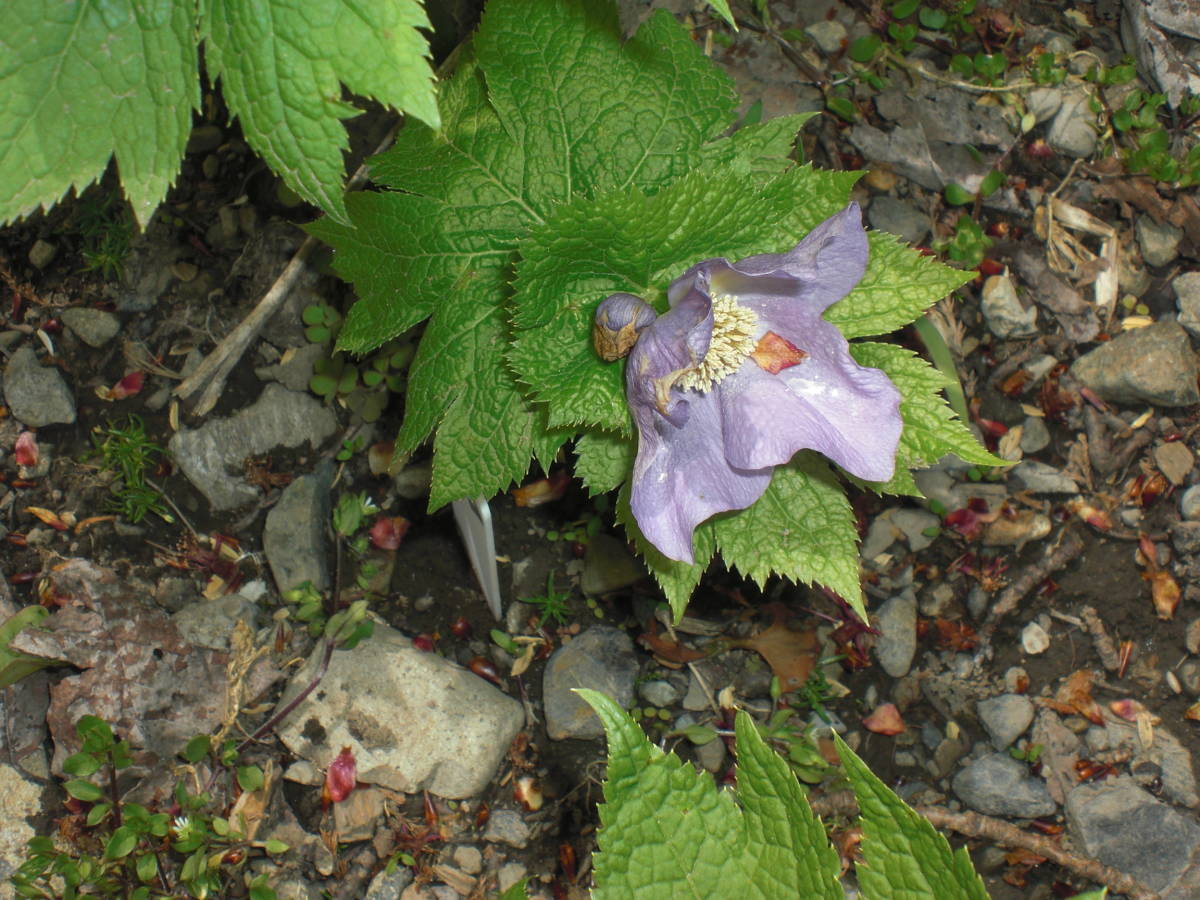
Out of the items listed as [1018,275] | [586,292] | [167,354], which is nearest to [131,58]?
[586,292]

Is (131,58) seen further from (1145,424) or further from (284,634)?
(1145,424)

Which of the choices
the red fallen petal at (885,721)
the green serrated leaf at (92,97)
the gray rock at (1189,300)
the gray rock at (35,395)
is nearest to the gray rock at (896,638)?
the red fallen petal at (885,721)

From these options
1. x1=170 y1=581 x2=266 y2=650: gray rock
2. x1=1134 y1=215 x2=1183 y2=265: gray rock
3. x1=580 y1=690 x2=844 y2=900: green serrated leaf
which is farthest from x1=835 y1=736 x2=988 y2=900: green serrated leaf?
x1=1134 y1=215 x2=1183 y2=265: gray rock

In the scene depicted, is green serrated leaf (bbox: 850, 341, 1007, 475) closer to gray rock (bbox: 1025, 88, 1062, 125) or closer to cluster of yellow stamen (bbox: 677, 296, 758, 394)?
cluster of yellow stamen (bbox: 677, 296, 758, 394)

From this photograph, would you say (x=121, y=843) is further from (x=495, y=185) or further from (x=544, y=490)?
(x=495, y=185)

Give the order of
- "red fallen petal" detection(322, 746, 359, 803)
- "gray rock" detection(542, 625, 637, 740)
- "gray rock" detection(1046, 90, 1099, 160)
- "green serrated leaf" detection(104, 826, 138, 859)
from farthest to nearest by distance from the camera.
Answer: "gray rock" detection(1046, 90, 1099, 160)
"gray rock" detection(542, 625, 637, 740)
"red fallen petal" detection(322, 746, 359, 803)
"green serrated leaf" detection(104, 826, 138, 859)

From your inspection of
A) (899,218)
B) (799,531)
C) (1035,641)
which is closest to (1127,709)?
(1035,641)
